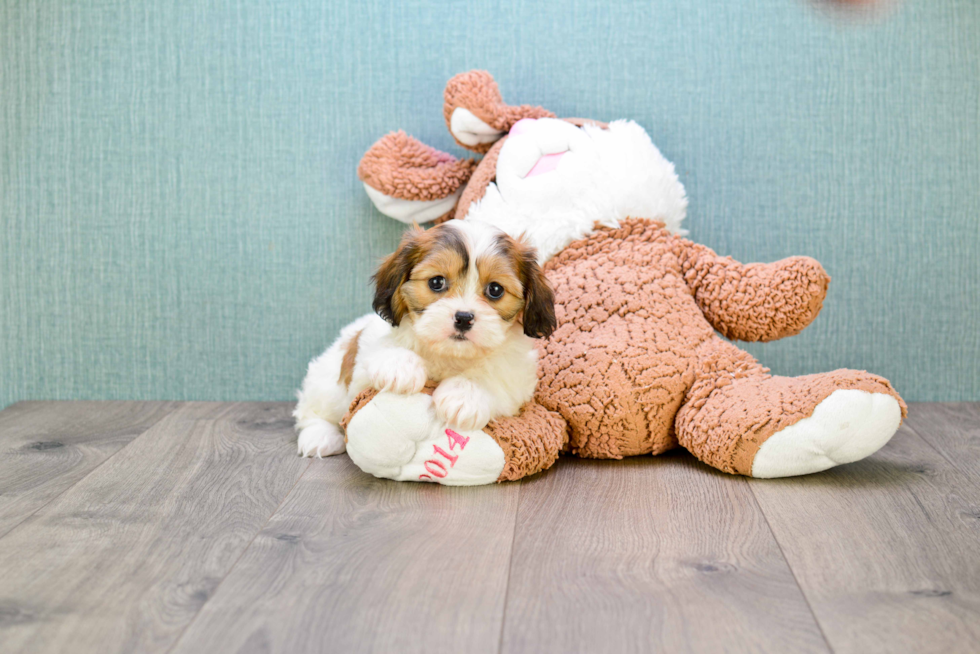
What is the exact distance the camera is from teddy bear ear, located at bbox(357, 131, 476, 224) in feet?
7.60

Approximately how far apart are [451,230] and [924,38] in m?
1.73

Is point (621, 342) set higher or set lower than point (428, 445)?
higher

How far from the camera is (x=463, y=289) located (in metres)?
1.65

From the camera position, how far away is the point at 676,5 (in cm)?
244

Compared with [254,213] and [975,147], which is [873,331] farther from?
[254,213]

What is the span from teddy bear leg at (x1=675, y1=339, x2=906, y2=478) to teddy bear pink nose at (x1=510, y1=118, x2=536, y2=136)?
35.4 inches

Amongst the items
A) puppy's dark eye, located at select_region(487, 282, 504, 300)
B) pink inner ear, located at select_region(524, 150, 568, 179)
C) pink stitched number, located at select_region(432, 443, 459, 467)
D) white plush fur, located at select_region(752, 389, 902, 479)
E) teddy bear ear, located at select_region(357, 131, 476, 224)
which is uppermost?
pink inner ear, located at select_region(524, 150, 568, 179)

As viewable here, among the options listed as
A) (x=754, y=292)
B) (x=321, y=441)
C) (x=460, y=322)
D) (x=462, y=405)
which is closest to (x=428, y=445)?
(x=462, y=405)

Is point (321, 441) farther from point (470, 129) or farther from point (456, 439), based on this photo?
point (470, 129)

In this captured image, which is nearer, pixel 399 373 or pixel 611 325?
pixel 399 373

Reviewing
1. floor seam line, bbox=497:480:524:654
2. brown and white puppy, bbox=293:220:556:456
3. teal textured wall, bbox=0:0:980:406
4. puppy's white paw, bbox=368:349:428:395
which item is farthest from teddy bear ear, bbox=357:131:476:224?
floor seam line, bbox=497:480:524:654

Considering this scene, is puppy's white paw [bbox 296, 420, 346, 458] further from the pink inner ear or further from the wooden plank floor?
the pink inner ear

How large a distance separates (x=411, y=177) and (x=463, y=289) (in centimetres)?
78

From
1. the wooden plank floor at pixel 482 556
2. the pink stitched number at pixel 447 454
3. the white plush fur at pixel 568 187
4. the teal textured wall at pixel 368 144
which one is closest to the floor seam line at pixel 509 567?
the wooden plank floor at pixel 482 556
